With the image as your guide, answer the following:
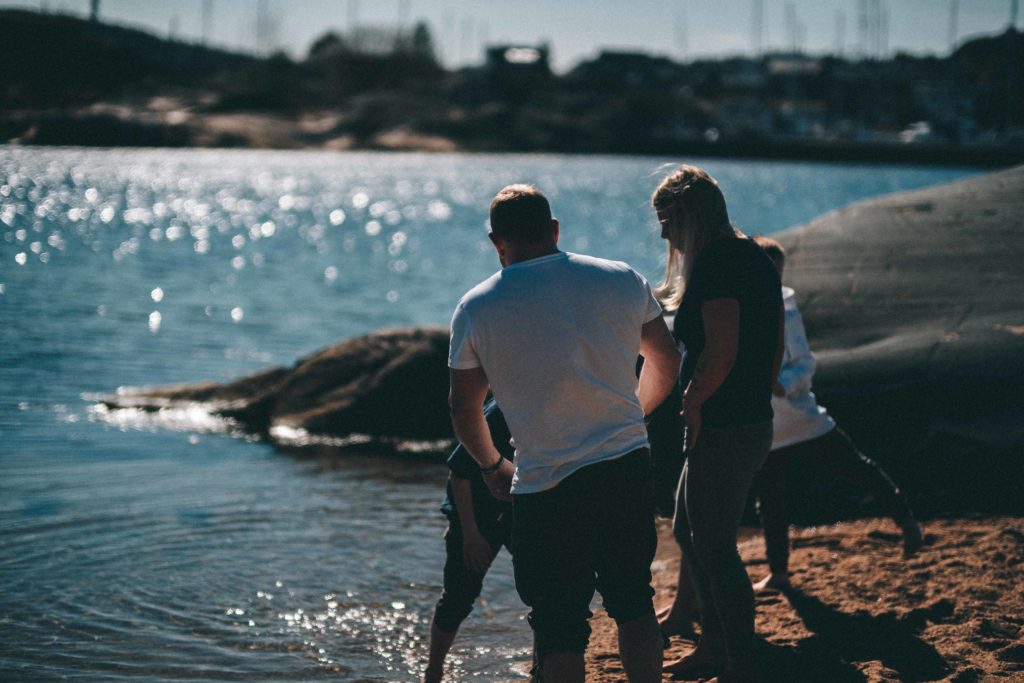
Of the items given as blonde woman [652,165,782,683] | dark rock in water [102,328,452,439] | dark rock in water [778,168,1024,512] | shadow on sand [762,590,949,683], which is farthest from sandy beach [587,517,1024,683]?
dark rock in water [102,328,452,439]

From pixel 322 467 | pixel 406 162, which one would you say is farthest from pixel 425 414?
pixel 406 162

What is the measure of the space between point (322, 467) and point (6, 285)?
1558 cm

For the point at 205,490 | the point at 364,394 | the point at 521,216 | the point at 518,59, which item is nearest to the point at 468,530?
the point at 521,216

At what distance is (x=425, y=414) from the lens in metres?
10.2

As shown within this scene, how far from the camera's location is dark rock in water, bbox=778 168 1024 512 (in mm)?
6543

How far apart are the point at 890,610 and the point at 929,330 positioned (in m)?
2.78

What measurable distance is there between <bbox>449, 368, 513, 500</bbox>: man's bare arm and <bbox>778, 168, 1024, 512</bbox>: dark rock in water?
3949 mm

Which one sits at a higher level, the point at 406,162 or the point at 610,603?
the point at 406,162

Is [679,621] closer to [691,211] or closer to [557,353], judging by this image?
[691,211]

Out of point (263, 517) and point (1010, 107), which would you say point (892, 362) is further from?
point (1010, 107)

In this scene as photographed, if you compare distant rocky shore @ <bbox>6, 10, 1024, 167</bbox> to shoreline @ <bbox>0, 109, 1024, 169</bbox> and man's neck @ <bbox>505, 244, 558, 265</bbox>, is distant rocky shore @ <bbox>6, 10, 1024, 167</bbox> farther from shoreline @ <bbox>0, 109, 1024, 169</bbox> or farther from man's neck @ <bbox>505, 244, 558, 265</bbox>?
man's neck @ <bbox>505, 244, 558, 265</bbox>

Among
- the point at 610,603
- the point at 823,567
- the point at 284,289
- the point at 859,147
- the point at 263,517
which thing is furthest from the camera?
the point at 859,147

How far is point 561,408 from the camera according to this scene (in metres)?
3.27

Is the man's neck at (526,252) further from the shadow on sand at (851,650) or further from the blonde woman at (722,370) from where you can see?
the shadow on sand at (851,650)
